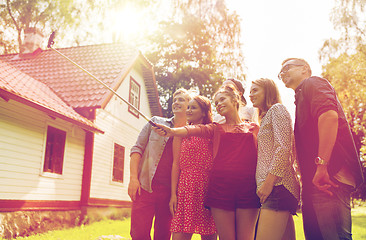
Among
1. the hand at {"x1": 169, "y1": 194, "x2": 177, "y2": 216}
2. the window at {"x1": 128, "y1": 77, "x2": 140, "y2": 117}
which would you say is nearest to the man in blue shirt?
the hand at {"x1": 169, "y1": 194, "x2": 177, "y2": 216}

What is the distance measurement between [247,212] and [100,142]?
9934 millimetres

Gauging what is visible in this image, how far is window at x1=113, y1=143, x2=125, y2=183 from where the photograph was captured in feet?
43.8

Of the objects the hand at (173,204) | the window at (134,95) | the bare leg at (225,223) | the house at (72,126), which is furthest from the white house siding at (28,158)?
the bare leg at (225,223)

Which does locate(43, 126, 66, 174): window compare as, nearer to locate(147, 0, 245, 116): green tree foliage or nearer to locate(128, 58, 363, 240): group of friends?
locate(128, 58, 363, 240): group of friends

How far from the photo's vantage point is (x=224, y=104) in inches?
122

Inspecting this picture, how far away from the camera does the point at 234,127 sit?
9.89 feet

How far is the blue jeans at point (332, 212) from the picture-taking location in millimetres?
2166

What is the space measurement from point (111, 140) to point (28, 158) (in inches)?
171

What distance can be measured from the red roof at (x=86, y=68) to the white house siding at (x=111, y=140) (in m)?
0.81

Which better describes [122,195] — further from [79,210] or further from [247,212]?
[247,212]

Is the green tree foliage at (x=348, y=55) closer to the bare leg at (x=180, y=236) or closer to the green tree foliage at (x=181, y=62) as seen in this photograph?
the green tree foliage at (x=181, y=62)

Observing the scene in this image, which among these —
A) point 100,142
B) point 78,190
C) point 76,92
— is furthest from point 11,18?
point 78,190

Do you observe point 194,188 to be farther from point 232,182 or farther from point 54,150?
point 54,150

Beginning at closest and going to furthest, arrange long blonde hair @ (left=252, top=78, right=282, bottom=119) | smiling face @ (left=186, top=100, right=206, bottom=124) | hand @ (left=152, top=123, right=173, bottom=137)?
hand @ (left=152, top=123, right=173, bottom=137) → long blonde hair @ (left=252, top=78, right=282, bottom=119) → smiling face @ (left=186, top=100, right=206, bottom=124)
